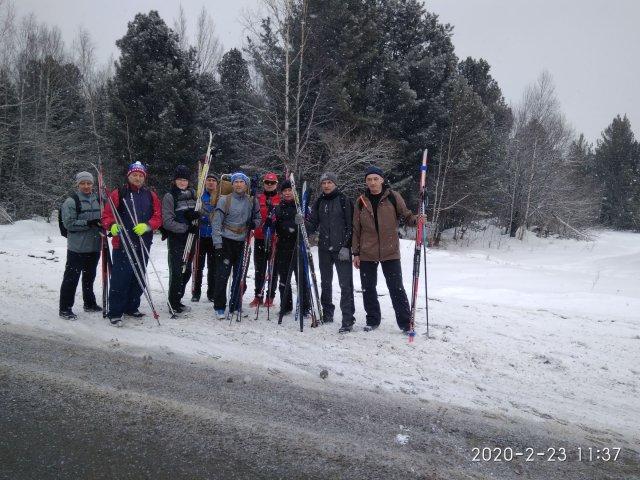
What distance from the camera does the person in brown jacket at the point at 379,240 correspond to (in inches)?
213

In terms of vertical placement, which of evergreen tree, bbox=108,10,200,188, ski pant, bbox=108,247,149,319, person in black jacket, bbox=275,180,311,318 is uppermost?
evergreen tree, bbox=108,10,200,188

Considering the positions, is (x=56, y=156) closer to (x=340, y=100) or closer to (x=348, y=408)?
(x=340, y=100)

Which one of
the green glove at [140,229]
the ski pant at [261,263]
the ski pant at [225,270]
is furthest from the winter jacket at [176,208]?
the ski pant at [261,263]

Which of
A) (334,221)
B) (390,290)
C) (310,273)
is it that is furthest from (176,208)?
(390,290)

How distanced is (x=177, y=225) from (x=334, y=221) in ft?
7.38

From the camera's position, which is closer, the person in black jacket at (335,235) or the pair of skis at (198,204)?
the person in black jacket at (335,235)

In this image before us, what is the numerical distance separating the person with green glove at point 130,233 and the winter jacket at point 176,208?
0.11 metres

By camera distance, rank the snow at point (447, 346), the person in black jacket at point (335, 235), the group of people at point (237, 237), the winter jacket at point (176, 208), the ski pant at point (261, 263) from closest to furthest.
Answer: the snow at point (447, 346) < the group of people at point (237, 237) < the person in black jacket at point (335, 235) < the winter jacket at point (176, 208) < the ski pant at point (261, 263)

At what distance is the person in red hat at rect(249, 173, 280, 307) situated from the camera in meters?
6.27

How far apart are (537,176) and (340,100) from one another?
19.8 metres

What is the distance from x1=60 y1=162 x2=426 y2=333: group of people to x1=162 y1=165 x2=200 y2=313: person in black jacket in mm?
14

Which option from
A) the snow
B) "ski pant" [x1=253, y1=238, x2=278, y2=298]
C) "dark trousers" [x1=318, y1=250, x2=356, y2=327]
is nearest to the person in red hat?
"ski pant" [x1=253, y1=238, x2=278, y2=298]

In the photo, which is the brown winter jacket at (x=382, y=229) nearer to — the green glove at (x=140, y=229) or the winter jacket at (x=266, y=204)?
the winter jacket at (x=266, y=204)

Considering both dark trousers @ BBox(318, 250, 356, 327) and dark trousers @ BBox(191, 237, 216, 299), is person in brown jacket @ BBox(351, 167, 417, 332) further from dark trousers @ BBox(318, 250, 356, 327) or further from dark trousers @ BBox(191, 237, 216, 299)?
dark trousers @ BBox(191, 237, 216, 299)
